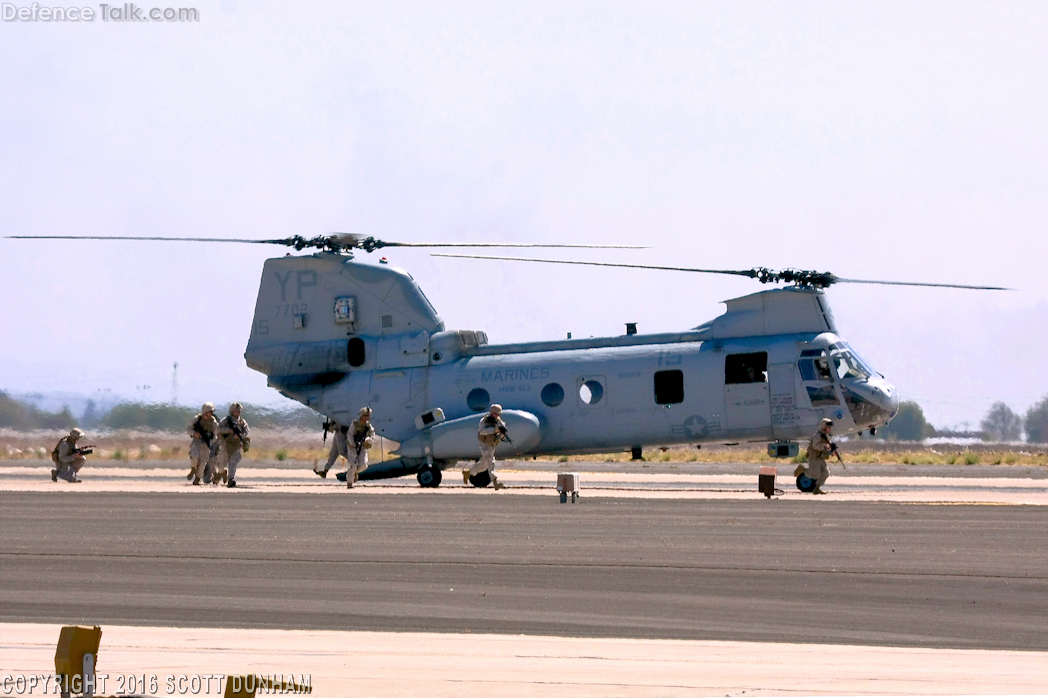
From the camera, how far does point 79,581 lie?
14.0m

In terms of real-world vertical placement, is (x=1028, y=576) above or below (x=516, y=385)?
below

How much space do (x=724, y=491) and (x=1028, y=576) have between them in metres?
13.8

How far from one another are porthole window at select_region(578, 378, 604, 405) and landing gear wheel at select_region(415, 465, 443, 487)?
3.32 m

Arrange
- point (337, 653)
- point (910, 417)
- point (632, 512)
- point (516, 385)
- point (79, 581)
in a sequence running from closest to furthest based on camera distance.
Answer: point (337, 653) → point (79, 581) → point (632, 512) → point (516, 385) → point (910, 417)

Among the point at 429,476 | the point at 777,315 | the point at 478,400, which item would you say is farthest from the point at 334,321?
the point at 777,315

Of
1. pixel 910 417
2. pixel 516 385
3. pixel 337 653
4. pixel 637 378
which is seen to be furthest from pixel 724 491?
Result: pixel 910 417

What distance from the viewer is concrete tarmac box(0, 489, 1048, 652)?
37.5 feet

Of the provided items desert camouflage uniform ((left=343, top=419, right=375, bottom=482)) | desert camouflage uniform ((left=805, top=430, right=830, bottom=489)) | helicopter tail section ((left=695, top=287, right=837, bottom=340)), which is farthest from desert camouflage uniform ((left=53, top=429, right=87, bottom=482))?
desert camouflage uniform ((left=805, top=430, right=830, bottom=489))

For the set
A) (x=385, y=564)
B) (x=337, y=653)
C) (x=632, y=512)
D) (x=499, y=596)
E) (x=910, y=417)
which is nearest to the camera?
(x=337, y=653)

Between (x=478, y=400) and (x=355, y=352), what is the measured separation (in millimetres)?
3248

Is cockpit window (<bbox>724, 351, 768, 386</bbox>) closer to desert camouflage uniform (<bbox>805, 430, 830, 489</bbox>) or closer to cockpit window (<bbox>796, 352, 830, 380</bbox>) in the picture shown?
cockpit window (<bbox>796, 352, 830, 380</bbox>)

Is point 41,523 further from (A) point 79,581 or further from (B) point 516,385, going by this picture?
(B) point 516,385

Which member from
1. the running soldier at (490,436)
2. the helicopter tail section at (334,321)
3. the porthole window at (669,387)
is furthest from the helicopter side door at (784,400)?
the helicopter tail section at (334,321)

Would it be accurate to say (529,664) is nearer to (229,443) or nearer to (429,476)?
(429,476)
